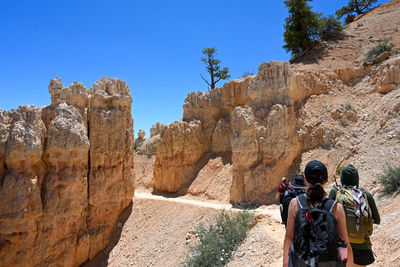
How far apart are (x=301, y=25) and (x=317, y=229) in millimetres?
27713

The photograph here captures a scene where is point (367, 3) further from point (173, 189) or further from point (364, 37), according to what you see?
point (173, 189)

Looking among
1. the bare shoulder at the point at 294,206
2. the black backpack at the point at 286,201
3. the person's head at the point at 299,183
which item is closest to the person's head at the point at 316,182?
the bare shoulder at the point at 294,206

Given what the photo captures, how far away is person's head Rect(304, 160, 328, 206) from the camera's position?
2.95m

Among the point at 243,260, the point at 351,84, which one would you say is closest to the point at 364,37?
the point at 351,84

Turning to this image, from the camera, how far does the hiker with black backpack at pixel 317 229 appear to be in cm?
271

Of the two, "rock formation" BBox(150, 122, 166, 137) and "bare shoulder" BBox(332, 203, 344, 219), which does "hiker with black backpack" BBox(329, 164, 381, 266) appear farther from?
"rock formation" BBox(150, 122, 166, 137)

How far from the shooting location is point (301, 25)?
87.3 ft

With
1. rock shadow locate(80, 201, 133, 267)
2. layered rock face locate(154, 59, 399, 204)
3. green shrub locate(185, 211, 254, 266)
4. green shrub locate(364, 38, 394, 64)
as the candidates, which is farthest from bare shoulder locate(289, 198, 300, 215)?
green shrub locate(364, 38, 394, 64)

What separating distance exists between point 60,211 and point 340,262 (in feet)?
41.3

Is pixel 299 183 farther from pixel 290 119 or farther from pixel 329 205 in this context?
pixel 290 119

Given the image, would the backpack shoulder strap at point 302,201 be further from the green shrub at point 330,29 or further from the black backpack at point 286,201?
the green shrub at point 330,29

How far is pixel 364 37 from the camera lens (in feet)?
80.5

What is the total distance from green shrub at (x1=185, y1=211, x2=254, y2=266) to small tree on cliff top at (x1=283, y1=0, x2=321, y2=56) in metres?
20.3

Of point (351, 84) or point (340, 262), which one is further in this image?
point (351, 84)
